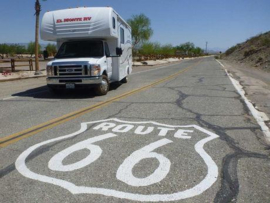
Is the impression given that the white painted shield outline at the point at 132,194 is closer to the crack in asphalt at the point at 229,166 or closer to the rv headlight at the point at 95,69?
the crack in asphalt at the point at 229,166

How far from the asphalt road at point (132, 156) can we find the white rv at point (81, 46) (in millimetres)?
2819

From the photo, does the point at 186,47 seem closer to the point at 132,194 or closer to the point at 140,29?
the point at 140,29

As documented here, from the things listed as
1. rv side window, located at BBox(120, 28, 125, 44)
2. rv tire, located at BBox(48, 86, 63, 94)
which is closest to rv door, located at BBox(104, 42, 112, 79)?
rv side window, located at BBox(120, 28, 125, 44)

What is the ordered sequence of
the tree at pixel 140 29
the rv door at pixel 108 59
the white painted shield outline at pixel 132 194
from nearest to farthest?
the white painted shield outline at pixel 132 194, the rv door at pixel 108 59, the tree at pixel 140 29

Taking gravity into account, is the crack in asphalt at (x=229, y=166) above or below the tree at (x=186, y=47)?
below

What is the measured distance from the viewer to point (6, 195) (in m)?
3.12

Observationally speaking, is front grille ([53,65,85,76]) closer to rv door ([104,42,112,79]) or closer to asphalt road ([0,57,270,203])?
rv door ([104,42,112,79])

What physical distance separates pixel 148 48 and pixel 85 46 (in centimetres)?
5212

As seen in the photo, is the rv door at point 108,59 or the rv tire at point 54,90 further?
the rv door at point 108,59

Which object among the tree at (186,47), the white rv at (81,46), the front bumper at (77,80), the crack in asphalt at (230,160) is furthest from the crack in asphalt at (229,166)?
the tree at (186,47)

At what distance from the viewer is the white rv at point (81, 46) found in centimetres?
1024

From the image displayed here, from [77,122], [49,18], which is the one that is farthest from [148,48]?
[77,122]

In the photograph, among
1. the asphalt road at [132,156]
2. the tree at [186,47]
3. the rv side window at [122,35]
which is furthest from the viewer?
the tree at [186,47]

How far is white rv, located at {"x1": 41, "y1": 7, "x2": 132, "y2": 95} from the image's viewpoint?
403 inches
